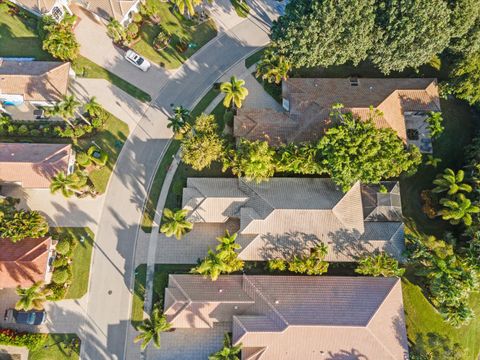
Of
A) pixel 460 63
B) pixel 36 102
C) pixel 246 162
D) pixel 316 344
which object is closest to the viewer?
pixel 316 344

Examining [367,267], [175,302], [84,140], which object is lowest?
[175,302]

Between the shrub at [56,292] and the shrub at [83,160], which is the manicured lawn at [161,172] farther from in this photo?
the shrub at [56,292]

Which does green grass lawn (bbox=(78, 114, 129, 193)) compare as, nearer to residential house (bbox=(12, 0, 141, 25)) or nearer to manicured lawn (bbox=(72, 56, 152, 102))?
manicured lawn (bbox=(72, 56, 152, 102))

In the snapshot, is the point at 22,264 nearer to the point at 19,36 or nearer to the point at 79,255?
the point at 79,255

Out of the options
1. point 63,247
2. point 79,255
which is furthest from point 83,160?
point 79,255

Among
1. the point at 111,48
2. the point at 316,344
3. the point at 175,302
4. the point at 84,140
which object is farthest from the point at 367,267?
the point at 111,48

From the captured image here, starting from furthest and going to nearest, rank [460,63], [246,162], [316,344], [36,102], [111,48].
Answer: [111,48]
[36,102]
[460,63]
[246,162]
[316,344]

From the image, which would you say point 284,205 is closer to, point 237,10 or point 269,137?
point 269,137
